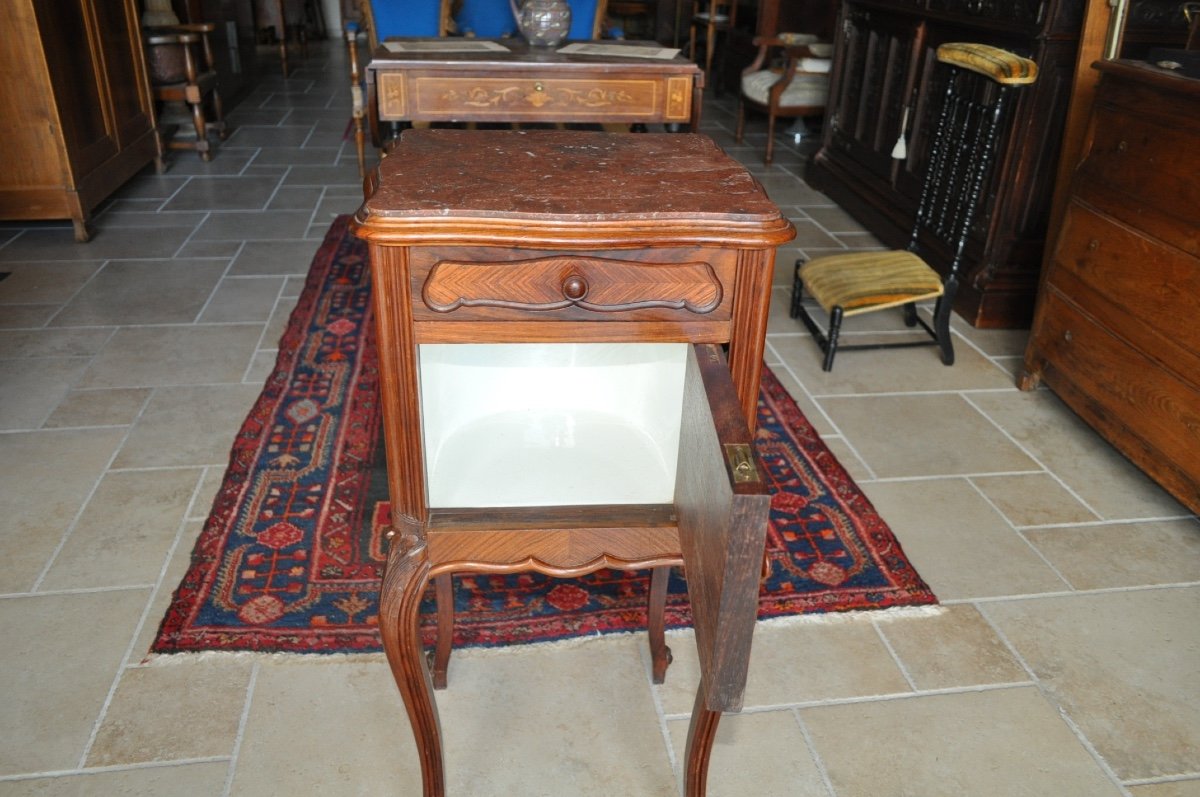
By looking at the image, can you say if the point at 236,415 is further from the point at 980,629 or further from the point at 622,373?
the point at 980,629

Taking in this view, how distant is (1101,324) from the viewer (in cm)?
244

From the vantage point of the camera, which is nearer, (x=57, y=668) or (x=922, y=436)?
(x=57, y=668)

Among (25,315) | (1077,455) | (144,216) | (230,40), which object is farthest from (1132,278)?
(230,40)

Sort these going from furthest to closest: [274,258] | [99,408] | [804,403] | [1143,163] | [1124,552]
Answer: [274,258] < [804,403] < [99,408] < [1143,163] < [1124,552]

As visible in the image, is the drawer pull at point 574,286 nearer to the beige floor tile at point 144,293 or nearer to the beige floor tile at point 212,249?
the beige floor tile at point 144,293

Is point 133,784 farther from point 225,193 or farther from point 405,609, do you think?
point 225,193

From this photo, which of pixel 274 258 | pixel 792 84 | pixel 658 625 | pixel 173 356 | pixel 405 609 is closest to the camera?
pixel 405 609

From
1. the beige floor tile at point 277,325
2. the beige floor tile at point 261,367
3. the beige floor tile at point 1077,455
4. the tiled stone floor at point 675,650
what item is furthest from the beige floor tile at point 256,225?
the beige floor tile at point 1077,455

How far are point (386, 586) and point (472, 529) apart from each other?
13 cm

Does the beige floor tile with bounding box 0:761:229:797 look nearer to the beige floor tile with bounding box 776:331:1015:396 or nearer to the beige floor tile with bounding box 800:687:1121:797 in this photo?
the beige floor tile with bounding box 800:687:1121:797

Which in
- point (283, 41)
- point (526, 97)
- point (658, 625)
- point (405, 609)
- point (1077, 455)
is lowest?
point (1077, 455)

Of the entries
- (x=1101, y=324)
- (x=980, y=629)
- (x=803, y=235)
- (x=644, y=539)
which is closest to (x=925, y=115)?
(x=803, y=235)

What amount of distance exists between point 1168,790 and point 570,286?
1309mm

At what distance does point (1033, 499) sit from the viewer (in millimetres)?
2330
